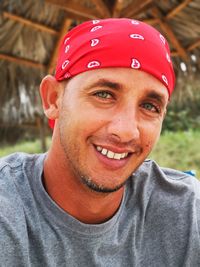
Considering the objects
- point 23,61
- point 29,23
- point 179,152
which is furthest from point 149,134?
point 179,152

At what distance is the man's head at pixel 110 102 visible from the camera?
1199mm

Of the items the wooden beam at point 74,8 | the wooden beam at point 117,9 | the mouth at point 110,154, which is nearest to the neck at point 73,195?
the mouth at point 110,154

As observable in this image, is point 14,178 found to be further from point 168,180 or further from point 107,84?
point 168,180

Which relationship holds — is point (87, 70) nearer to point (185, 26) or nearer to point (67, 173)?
point (67, 173)

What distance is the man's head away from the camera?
120cm

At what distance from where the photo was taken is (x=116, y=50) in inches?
49.7

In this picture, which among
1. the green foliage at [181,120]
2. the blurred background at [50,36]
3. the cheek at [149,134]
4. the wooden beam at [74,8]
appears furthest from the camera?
the green foliage at [181,120]

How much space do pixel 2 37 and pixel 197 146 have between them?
415 cm

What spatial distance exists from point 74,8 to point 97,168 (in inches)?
97.2

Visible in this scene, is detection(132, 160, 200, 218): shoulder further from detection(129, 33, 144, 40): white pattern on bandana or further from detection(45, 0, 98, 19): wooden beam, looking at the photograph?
detection(45, 0, 98, 19): wooden beam

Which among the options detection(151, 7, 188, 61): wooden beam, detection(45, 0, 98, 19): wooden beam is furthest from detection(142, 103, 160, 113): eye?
detection(151, 7, 188, 61): wooden beam

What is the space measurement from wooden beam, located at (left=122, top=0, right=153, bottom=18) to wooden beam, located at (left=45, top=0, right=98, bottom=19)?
262 millimetres

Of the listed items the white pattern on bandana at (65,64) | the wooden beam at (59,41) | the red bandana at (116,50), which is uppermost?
the wooden beam at (59,41)

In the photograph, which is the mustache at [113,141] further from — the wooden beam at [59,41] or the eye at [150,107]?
the wooden beam at [59,41]
